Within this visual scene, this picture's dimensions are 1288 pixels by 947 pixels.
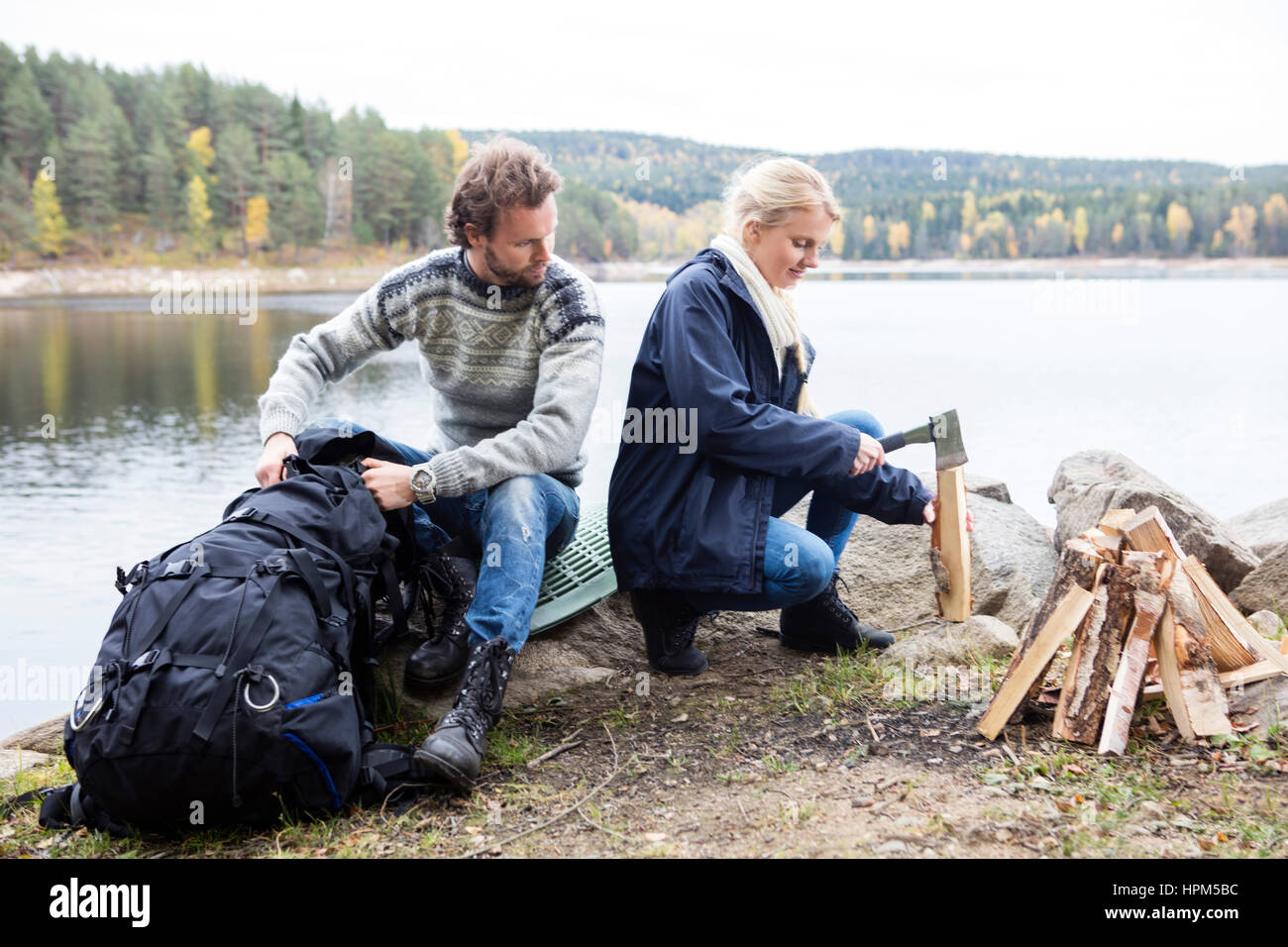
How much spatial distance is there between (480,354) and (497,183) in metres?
0.59

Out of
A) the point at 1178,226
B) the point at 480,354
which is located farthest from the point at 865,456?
the point at 1178,226

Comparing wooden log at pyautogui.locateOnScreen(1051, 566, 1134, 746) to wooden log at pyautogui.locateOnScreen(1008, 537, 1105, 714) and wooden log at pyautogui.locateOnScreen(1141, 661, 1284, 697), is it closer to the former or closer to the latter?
wooden log at pyautogui.locateOnScreen(1008, 537, 1105, 714)

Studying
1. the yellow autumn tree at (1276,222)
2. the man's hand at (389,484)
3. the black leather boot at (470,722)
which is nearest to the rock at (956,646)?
the black leather boot at (470,722)

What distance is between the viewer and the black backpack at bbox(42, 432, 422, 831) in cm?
238

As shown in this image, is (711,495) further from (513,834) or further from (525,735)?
(513,834)

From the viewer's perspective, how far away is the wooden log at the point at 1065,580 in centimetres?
294

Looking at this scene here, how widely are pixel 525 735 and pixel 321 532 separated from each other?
92 cm

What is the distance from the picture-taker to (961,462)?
3449mm

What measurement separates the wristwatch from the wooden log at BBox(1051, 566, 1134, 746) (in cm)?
193

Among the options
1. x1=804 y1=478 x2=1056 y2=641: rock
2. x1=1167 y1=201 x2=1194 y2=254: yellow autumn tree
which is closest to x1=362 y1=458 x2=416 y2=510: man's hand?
x1=804 y1=478 x2=1056 y2=641: rock

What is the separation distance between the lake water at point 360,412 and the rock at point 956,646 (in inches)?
172

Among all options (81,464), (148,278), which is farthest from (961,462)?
(148,278)
